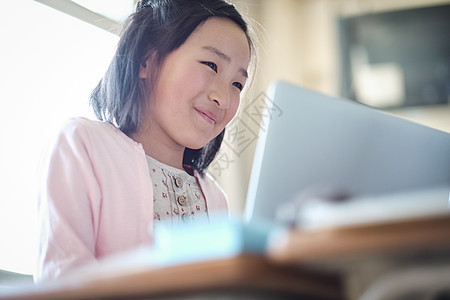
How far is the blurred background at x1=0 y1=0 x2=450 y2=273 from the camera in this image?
150 centimetres

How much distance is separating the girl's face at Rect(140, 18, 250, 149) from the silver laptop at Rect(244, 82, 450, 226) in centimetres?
41

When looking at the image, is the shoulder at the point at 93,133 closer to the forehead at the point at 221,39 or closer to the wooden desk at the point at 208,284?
the forehead at the point at 221,39

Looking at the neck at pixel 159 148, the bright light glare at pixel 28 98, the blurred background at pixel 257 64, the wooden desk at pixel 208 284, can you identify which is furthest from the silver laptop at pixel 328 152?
the bright light glare at pixel 28 98

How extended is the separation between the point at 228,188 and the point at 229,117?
174 centimetres

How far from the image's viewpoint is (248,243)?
0.47 meters

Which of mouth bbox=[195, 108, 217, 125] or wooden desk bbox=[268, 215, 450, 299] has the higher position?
mouth bbox=[195, 108, 217, 125]

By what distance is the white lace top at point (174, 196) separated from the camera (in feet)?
3.99

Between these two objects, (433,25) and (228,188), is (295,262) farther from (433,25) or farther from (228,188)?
(433,25)

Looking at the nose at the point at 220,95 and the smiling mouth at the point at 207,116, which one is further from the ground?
the nose at the point at 220,95

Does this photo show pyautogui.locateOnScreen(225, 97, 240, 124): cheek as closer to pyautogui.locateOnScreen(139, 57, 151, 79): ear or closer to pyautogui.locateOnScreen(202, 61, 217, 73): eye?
pyautogui.locateOnScreen(202, 61, 217, 73): eye

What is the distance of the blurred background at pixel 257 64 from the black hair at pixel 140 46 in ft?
0.56

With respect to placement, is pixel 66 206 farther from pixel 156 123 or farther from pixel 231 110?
pixel 231 110

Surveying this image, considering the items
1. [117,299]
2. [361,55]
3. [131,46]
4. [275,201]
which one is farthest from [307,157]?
[361,55]

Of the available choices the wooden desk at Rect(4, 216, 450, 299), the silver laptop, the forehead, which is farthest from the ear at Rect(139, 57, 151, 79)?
the wooden desk at Rect(4, 216, 450, 299)
